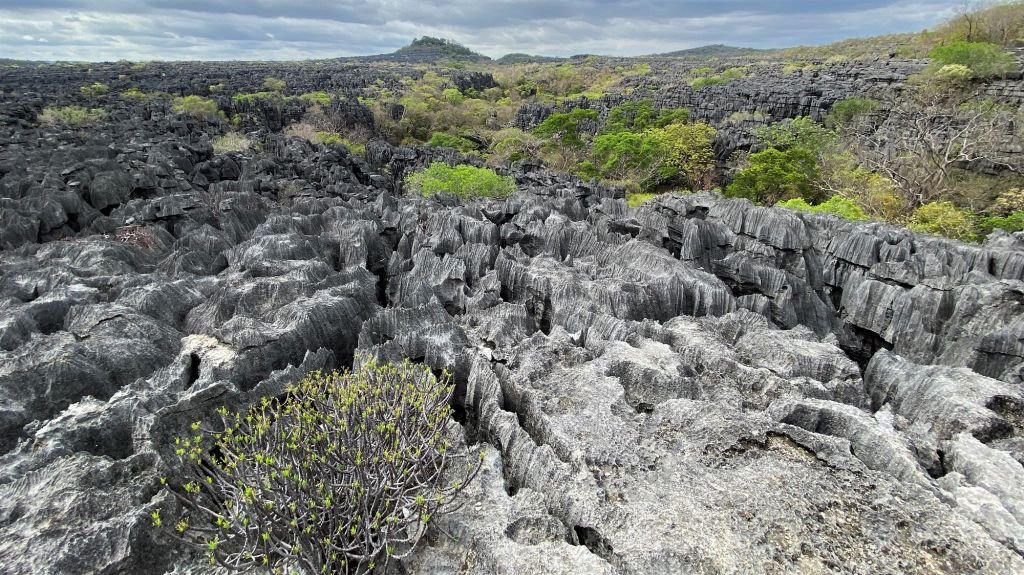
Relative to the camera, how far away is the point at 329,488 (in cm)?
504

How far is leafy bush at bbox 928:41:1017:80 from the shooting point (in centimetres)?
4400

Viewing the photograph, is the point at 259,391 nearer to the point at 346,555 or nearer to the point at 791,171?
the point at 346,555

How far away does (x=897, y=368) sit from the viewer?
8.84 m

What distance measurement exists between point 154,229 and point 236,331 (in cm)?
960

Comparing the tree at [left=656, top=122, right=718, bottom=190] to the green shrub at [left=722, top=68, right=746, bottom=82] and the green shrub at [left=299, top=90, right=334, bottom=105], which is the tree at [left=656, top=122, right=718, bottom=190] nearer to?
the green shrub at [left=299, top=90, right=334, bottom=105]

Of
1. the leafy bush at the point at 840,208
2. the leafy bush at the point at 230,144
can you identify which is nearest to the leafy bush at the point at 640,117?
the leafy bush at the point at 840,208

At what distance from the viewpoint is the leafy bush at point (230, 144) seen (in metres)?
38.9

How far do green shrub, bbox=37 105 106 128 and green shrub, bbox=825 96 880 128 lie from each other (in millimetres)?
66198

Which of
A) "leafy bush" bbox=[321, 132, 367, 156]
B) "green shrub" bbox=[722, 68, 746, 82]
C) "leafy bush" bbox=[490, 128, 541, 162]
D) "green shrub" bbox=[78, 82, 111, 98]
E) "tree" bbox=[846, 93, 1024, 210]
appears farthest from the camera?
"green shrub" bbox=[722, 68, 746, 82]

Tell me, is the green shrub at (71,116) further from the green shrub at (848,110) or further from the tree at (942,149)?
the green shrub at (848,110)

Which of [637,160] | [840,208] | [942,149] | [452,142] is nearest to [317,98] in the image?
[452,142]

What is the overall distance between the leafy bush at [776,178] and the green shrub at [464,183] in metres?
16.4

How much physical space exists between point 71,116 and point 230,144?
20.5 meters

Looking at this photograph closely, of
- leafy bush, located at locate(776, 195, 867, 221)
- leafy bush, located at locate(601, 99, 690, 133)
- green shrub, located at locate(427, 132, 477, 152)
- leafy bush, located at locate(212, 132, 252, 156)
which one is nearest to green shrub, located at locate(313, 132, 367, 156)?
green shrub, located at locate(427, 132, 477, 152)
